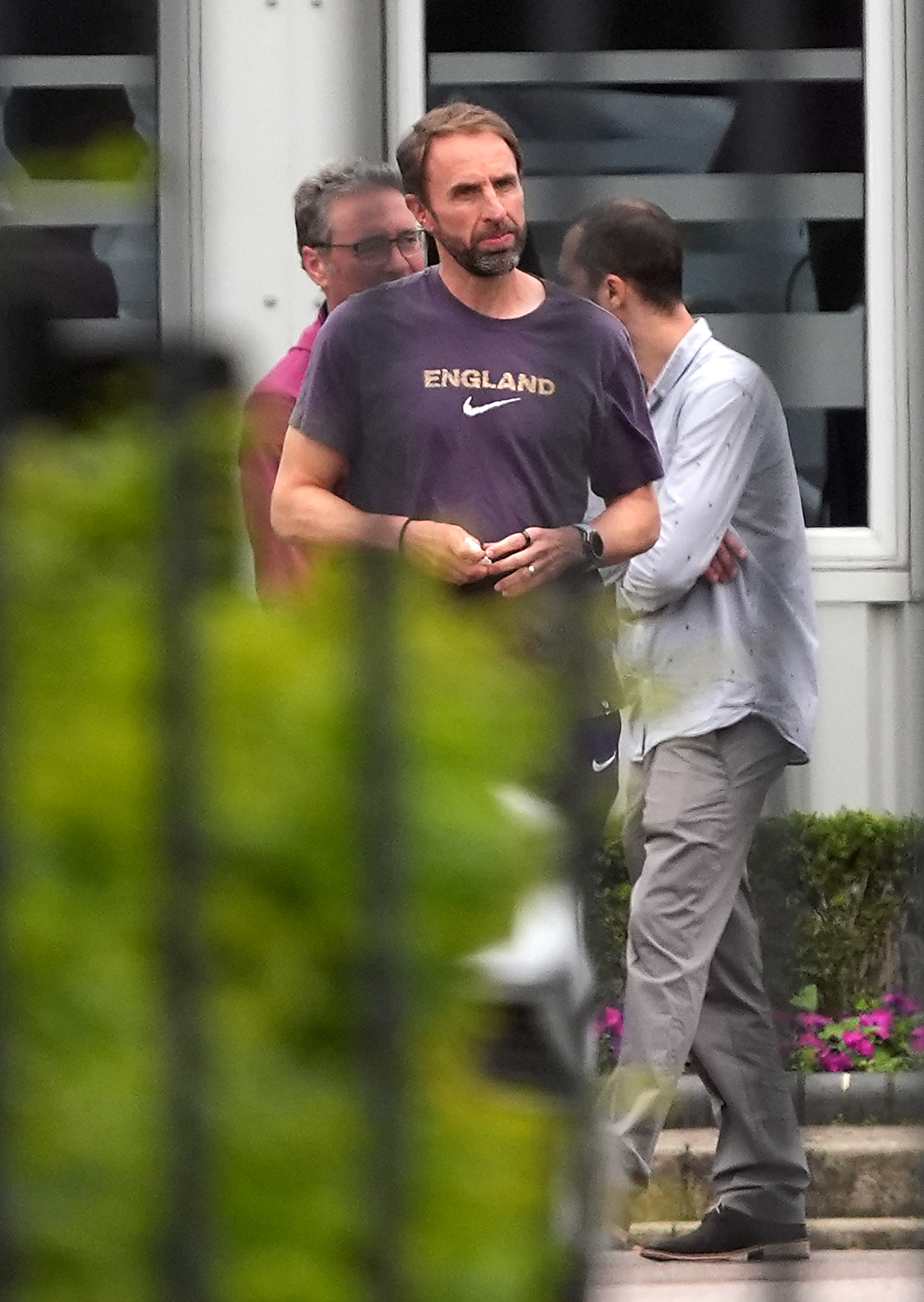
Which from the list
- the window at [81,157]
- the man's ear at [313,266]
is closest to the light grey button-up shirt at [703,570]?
the man's ear at [313,266]

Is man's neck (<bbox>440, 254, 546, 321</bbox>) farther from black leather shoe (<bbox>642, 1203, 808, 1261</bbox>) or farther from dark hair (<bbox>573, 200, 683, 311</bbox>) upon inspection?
black leather shoe (<bbox>642, 1203, 808, 1261</bbox>)

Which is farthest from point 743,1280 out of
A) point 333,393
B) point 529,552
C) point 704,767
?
point 333,393

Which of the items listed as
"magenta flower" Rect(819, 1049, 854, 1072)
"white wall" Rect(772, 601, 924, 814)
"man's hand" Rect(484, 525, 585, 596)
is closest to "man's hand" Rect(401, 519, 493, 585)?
"man's hand" Rect(484, 525, 585, 596)

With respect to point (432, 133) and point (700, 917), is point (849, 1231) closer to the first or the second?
point (700, 917)

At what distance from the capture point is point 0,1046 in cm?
154

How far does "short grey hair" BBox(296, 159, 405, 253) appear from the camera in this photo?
5.82 feet

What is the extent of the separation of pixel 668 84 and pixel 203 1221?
578 cm

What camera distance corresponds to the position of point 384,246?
1.98 m

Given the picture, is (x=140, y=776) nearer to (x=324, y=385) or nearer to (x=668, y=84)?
(x=324, y=385)

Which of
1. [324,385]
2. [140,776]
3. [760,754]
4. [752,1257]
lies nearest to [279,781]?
[140,776]

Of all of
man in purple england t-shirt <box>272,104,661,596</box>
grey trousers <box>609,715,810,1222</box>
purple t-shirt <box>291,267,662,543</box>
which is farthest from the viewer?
grey trousers <box>609,715,810,1222</box>

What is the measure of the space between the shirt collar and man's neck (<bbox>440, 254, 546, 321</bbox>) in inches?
35.6

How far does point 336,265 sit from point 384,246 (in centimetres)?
86

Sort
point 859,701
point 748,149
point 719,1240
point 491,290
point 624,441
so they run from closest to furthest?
point 748,149
point 491,290
point 624,441
point 719,1240
point 859,701
